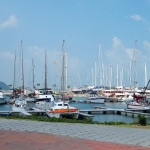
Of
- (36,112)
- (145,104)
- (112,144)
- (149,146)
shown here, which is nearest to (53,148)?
(112,144)

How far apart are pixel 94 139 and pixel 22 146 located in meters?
3.15

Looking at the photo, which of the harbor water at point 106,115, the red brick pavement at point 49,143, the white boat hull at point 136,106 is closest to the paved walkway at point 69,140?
the red brick pavement at point 49,143

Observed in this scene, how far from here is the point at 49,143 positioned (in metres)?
11.1

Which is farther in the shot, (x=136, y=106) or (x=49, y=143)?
(x=136, y=106)

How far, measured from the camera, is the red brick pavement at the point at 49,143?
1023 cm

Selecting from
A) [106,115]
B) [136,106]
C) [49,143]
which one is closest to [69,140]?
[49,143]

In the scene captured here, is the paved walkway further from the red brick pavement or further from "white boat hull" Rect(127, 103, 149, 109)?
"white boat hull" Rect(127, 103, 149, 109)

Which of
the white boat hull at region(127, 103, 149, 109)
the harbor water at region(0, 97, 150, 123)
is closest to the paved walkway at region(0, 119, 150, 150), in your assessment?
the harbor water at region(0, 97, 150, 123)

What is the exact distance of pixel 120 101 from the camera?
87.4 meters

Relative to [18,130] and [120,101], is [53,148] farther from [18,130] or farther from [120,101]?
[120,101]

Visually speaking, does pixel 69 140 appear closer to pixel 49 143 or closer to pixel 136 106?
pixel 49 143

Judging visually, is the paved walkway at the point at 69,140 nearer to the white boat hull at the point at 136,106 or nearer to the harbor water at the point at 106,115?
the harbor water at the point at 106,115

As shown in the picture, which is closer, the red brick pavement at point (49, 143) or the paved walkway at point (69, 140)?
the red brick pavement at point (49, 143)

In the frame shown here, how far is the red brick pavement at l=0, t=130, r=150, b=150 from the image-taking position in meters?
10.2
